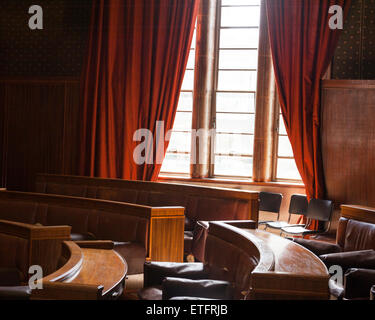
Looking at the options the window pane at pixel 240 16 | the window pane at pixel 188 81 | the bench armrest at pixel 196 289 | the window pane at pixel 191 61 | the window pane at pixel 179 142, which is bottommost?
the bench armrest at pixel 196 289

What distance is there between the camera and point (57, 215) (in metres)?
5.03

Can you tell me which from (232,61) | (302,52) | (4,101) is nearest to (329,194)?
(302,52)

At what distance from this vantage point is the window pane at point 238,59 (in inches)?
277

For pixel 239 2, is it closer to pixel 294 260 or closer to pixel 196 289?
pixel 294 260

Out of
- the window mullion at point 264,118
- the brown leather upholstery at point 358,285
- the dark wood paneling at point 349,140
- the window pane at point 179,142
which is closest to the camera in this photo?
the brown leather upholstery at point 358,285

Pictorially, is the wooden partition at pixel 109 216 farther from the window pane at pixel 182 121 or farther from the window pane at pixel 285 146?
the window pane at pixel 285 146

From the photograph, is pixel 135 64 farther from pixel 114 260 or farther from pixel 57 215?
pixel 114 260

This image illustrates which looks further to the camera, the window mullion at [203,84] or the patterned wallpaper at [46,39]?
the patterned wallpaper at [46,39]

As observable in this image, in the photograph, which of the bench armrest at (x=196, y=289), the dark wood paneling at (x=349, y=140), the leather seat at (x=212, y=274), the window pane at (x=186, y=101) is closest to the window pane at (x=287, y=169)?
the dark wood paneling at (x=349, y=140)

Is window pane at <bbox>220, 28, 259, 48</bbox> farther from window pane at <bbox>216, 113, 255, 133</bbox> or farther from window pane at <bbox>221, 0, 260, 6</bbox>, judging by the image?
window pane at <bbox>216, 113, 255, 133</bbox>

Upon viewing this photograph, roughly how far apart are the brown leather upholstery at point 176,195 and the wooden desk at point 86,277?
144 cm

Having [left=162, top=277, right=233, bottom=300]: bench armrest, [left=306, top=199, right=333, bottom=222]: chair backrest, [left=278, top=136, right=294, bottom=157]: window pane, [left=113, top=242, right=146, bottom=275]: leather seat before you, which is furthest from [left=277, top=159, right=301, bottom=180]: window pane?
[left=162, top=277, right=233, bottom=300]: bench armrest

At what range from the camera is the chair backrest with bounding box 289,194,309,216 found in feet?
20.0

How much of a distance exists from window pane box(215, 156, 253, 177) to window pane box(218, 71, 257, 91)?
103cm
